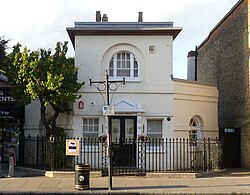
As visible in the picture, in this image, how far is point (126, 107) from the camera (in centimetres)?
2055

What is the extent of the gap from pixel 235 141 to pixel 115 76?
281 inches

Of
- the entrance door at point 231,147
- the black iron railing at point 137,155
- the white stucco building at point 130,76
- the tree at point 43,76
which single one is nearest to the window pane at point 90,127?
the white stucco building at point 130,76

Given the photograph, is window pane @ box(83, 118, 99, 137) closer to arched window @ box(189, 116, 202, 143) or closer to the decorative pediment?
the decorative pediment

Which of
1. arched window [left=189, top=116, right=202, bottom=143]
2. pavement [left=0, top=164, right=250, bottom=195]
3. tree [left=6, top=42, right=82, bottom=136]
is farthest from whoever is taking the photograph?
arched window [left=189, top=116, right=202, bottom=143]

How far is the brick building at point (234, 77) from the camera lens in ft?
70.4

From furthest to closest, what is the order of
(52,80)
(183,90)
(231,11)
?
1. (231,11)
2. (183,90)
3. (52,80)

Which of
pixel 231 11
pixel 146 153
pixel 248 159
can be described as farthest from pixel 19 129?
pixel 231 11

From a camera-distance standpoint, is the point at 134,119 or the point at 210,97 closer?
the point at 134,119

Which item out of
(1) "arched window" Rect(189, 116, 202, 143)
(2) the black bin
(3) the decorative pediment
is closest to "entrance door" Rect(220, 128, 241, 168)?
(1) "arched window" Rect(189, 116, 202, 143)

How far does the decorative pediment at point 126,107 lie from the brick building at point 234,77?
491cm

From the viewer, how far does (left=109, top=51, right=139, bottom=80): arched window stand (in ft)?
68.9

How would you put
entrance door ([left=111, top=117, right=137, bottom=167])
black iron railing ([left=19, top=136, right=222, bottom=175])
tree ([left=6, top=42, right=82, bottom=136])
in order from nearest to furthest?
tree ([left=6, top=42, right=82, bottom=136]) < black iron railing ([left=19, top=136, right=222, bottom=175]) < entrance door ([left=111, top=117, right=137, bottom=167])

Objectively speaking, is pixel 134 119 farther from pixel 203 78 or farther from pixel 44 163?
pixel 203 78

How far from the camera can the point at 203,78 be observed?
30703 mm
